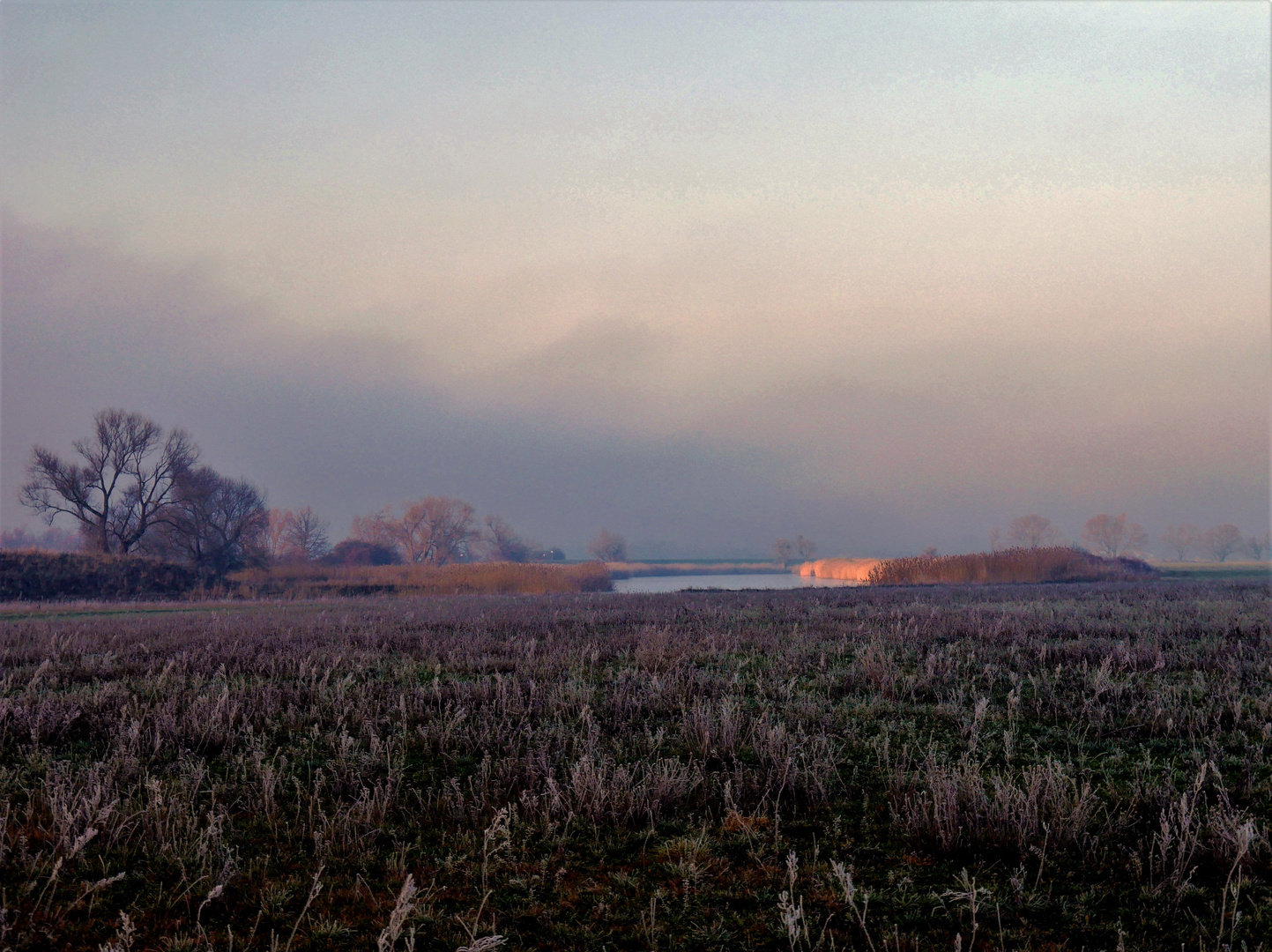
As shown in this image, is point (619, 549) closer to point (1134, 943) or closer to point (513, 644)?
point (513, 644)

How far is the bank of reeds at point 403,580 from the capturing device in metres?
46.9

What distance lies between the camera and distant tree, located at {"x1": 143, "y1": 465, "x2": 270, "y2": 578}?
61688 mm

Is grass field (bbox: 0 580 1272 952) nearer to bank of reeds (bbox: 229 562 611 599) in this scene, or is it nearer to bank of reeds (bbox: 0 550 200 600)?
bank of reeds (bbox: 229 562 611 599)

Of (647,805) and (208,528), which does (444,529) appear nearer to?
(208,528)

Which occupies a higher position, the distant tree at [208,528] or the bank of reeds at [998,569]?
the distant tree at [208,528]

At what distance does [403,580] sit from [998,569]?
38.2 m

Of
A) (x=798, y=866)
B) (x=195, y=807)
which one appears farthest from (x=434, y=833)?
(x=798, y=866)

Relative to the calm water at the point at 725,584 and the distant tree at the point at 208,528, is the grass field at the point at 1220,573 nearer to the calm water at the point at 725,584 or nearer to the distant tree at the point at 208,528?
the calm water at the point at 725,584

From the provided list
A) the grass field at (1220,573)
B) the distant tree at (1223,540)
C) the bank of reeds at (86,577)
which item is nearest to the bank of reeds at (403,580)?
the bank of reeds at (86,577)

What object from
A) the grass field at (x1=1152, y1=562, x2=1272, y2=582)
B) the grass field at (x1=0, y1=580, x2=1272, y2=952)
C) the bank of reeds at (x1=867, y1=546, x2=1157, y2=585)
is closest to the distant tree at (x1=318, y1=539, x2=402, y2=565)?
the bank of reeds at (x1=867, y1=546, x2=1157, y2=585)

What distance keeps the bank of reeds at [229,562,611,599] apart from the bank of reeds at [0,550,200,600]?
4.12m

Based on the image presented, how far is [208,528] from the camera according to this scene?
6272 centimetres

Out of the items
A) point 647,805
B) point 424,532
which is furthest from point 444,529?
point 647,805

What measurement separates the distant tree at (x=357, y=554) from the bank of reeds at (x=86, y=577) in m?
36.9
